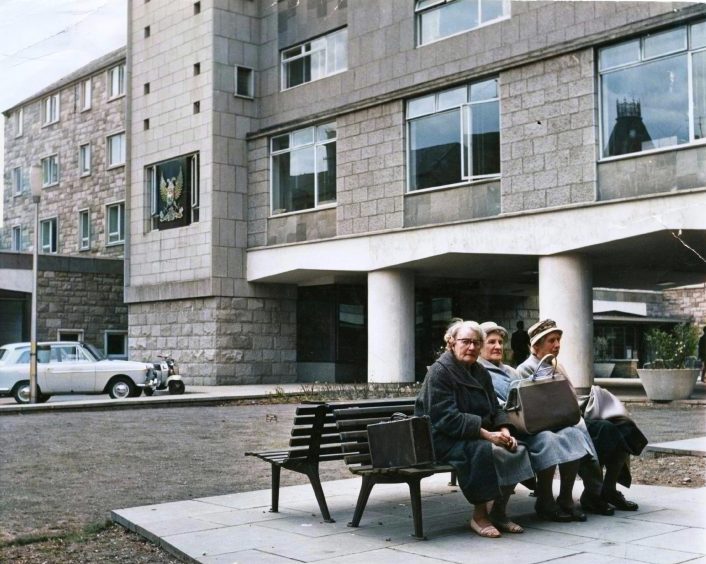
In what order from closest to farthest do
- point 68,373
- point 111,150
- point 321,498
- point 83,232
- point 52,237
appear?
point 321,498, point 68,373, point 111,150, point 83,232, point 52,237

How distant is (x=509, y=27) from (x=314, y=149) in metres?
7.74

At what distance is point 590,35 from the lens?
20.9 metres

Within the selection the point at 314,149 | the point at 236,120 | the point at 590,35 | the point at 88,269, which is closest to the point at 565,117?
the point at 590,35

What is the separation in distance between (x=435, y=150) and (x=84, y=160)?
2272 cm

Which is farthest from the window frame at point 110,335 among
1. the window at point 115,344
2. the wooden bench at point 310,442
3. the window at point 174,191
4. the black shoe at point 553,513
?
the black shoe at point 553,513

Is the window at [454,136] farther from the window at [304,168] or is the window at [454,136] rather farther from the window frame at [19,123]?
the window frame at [19,123]

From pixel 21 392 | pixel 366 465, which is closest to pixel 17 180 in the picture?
pixel 21 392

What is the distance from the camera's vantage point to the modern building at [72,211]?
115ft

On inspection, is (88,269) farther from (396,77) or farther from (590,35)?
(590,35)

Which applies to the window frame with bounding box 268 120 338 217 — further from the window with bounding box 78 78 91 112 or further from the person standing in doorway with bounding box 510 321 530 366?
the window with bounding box 78 78 91 112

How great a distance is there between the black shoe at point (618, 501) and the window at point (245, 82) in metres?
25.0

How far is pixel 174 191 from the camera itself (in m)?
31.8

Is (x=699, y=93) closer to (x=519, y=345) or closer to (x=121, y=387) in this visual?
(x=519, y=345)

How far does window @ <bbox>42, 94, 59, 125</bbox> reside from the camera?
44.4 meters
